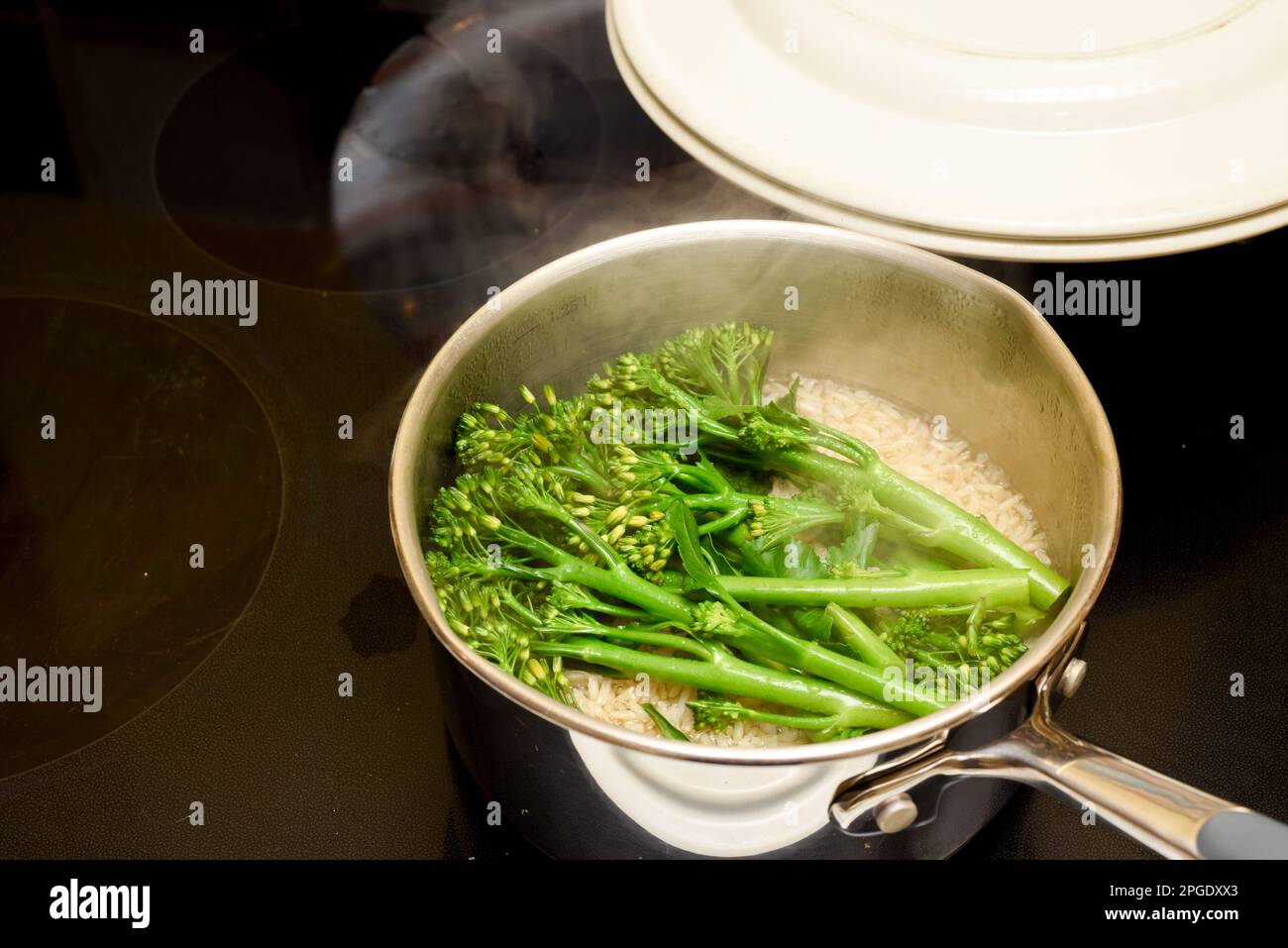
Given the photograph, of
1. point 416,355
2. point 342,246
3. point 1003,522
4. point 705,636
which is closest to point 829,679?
point 705,636

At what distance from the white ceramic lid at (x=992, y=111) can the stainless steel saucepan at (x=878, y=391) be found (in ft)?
0.24

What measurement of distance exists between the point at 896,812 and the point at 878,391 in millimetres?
670

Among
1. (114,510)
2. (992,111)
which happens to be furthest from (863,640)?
(114,510)

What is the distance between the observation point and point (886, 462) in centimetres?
130

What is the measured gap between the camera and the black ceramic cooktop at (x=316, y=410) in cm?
114

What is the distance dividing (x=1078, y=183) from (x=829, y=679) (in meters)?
0.60

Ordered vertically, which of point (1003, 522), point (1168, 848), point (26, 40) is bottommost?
point (1168, 848)

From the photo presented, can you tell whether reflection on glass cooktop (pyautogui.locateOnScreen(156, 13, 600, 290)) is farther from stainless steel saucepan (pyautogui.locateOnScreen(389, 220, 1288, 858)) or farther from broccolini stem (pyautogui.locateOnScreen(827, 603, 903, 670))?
broccolini stem (pyautogui.locateOnScreen(827, 603, 903, 670))

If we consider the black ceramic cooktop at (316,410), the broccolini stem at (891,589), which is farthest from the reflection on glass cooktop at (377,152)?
the broccolini stem at (891,589)

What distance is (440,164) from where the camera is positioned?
67.7 inches

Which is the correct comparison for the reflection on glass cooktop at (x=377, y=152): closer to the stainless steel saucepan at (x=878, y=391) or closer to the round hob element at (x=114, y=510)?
the round hob element at (x=114, y=510)

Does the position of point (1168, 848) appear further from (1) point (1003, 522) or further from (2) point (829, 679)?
(1) point (1003, 522)

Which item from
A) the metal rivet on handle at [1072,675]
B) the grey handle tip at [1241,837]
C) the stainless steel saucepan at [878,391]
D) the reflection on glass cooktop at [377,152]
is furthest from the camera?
the reflection on glass cooktop at [377,152]

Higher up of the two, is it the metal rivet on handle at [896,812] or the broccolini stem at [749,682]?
the broccolini stem at [749,682]
